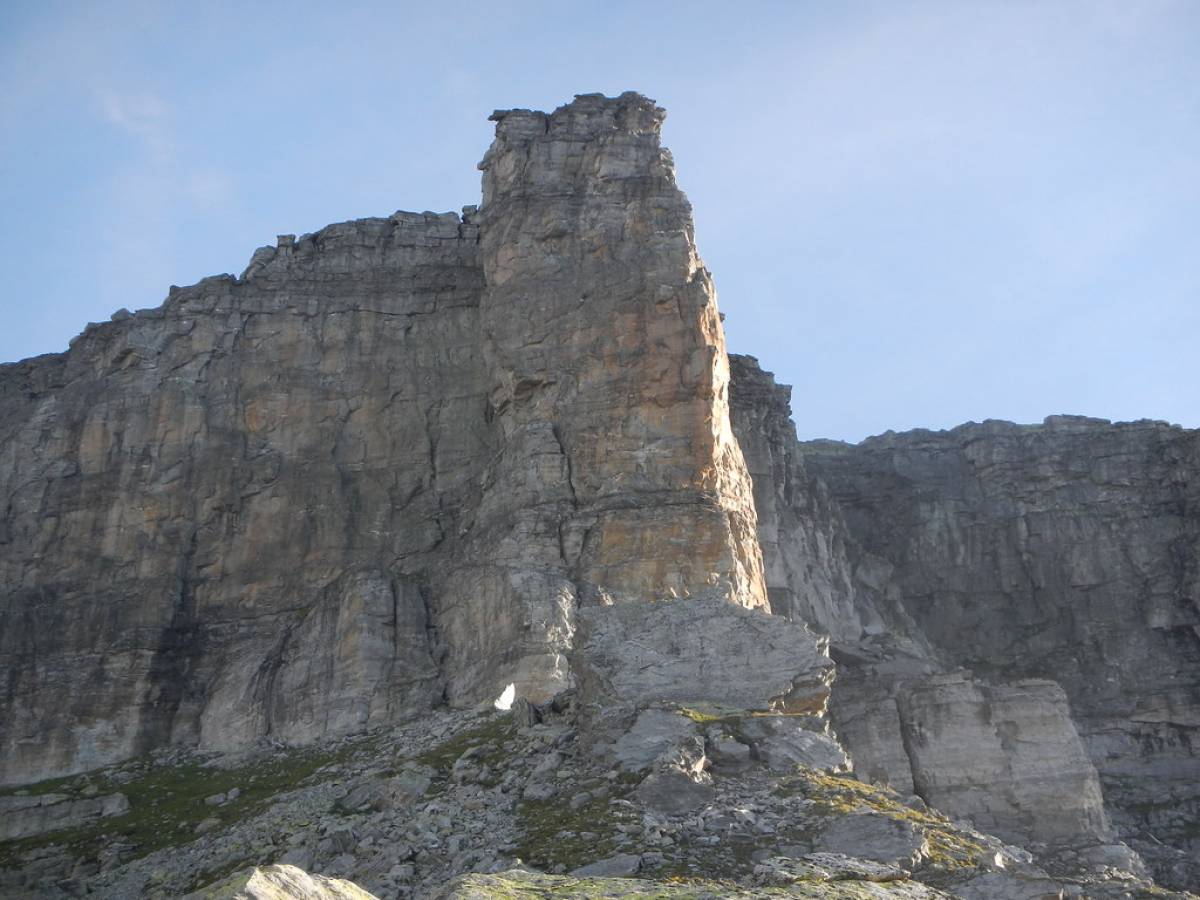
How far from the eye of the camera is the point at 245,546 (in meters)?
76.7

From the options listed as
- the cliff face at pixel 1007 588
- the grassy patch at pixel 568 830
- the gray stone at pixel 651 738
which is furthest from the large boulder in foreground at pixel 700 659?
the cliff face at pixel 1007 588

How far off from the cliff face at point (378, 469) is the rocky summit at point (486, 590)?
154 millimetres

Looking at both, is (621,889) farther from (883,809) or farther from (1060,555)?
(1060,555)

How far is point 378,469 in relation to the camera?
78.8 metres

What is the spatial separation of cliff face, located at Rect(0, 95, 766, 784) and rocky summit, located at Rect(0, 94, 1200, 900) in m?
0.15

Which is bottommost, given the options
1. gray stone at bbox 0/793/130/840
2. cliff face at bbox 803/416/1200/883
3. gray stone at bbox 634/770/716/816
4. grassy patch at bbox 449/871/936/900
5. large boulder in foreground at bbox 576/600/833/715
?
gray stone at bbox 0/793/130/840

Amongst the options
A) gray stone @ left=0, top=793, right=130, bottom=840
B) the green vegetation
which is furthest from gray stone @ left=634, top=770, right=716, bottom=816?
gray stone @ left=0, top=793, right=130, bottom=840

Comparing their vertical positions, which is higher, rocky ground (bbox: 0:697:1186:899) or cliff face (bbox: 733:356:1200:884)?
cliff face (bbox: 733:356:1200:884)

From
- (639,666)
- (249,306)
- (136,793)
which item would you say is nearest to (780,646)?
(639,666)

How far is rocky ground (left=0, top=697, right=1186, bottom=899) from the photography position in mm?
30125

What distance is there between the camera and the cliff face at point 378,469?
66000 mm

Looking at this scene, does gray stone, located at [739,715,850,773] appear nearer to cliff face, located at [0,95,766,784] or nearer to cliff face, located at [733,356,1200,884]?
cliff face, located at [0,95,766,784]

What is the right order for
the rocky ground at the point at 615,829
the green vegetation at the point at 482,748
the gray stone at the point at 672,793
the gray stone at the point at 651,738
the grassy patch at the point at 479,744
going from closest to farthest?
1. the rocky ground at the point at 615,829
2. the gray stone at the point at 672,793
3. the gray stone at the point at 651,738
4. the green vegetation at the point at 482,748
5. the grassy patch at the point at 479,744

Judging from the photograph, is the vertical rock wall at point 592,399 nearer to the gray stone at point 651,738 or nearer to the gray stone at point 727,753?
the gray stone at point 651,738
